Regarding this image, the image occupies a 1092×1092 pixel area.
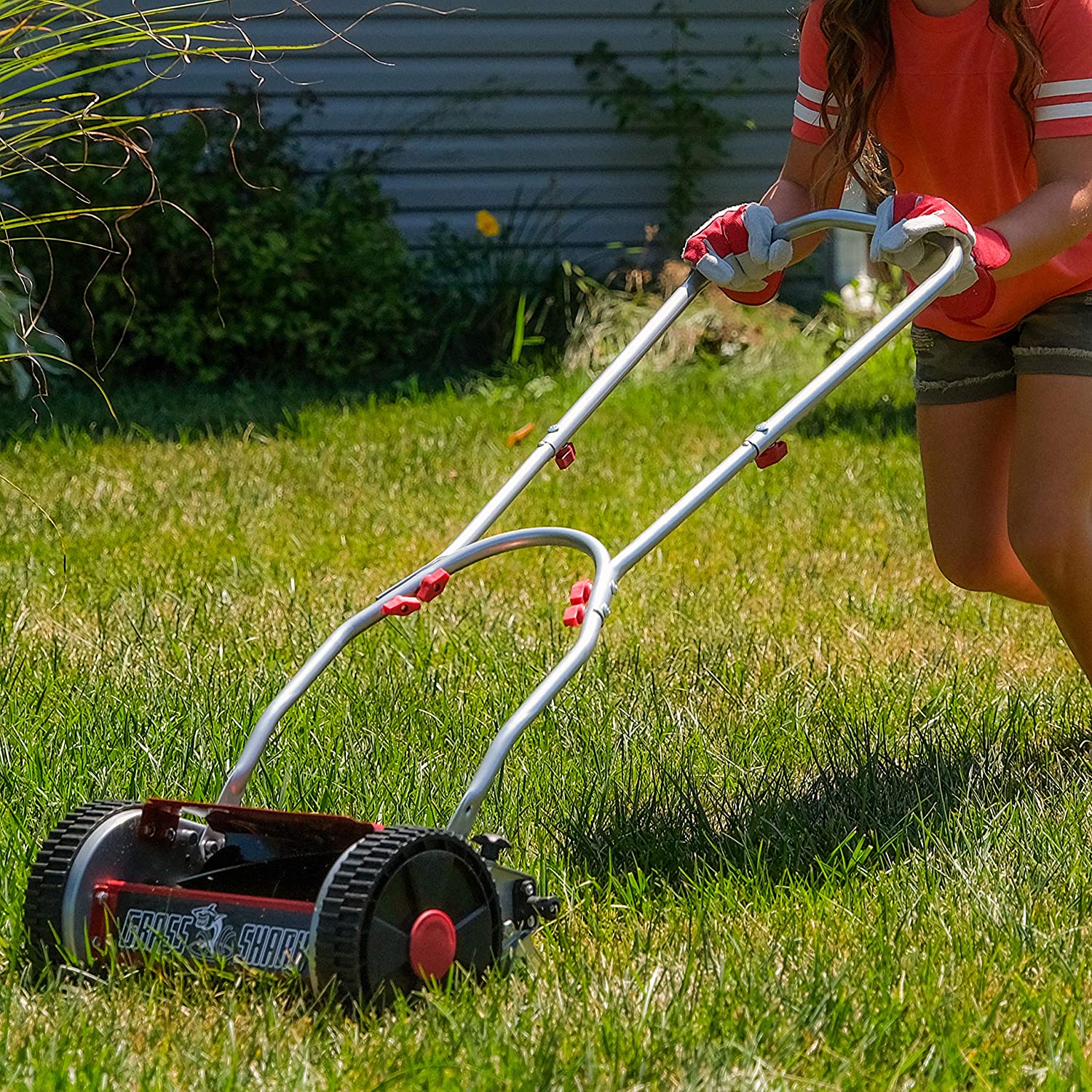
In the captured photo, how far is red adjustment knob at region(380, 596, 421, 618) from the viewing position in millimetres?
2045

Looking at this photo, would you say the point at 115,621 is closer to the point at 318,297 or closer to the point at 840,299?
the point at 318,297

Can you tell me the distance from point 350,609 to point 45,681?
0.89 metres

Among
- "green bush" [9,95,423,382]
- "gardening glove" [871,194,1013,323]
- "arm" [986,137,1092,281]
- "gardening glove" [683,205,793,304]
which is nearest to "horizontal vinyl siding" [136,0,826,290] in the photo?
"green bush" [9,95,423,382]

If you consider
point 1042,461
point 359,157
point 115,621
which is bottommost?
point 115,621

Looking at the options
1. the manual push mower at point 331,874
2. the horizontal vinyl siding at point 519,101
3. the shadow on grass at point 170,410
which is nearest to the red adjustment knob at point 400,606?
the manual push mower at point 331,874

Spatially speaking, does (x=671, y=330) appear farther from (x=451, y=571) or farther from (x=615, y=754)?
(x=451, y=571)

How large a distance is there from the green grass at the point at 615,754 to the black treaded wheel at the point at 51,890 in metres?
0.04

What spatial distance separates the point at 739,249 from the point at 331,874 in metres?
1.25

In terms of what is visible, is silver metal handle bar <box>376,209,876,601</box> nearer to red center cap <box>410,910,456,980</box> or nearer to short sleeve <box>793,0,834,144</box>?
short sleeve <box>793,0,834,144</box>

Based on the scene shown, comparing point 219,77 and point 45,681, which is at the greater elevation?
point 219,77

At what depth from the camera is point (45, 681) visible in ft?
10.0

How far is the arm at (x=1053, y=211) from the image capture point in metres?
2.30

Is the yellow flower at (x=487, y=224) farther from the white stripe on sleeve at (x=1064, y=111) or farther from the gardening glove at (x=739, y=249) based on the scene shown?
the white stripe on sleeve at (x=1064, y=111)

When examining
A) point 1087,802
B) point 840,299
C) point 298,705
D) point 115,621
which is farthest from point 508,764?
point 840,299
